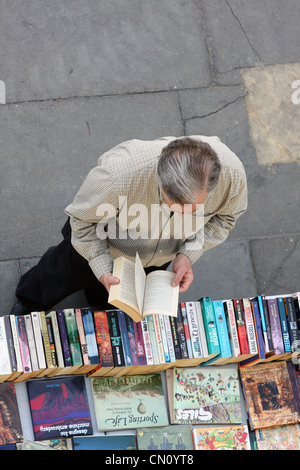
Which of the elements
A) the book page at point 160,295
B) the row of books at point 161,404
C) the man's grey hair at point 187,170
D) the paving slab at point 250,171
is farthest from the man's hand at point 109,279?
the paving slab at point 250,171

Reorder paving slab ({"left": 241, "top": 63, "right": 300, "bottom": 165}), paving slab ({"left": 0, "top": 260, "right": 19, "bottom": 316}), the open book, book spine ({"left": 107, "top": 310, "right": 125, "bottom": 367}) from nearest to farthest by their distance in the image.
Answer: the open book → book spine ({"left": 107, "top": 310, "right": 125, "bottom": 367}) → paving slab ({"left": 0, "top": 260, "right": 19, "bottom": 316}) → paving slab ({"left": 241, "top": 63, "right": 300, "bottom": 165})

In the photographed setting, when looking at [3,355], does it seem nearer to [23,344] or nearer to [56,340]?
[23,344]

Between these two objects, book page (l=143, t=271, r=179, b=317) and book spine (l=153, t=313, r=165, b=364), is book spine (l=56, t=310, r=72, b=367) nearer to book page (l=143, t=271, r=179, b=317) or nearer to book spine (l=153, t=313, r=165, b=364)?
book spine (l=153, t=313, r=165, b=364)

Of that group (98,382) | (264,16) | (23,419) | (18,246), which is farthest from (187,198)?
(264,16)

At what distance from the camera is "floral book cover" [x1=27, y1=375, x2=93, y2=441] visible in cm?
243

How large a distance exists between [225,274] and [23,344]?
1.49 meters

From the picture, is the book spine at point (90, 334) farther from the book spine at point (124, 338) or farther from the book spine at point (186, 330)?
the book spine at point (186, 330)

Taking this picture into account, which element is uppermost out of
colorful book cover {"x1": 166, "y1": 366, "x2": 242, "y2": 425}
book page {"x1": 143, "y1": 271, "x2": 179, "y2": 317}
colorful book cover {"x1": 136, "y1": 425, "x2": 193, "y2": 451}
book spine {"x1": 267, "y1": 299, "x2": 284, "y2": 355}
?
book page {"x1": 143, "y1": 271, "x2": 179, "y2": 317}

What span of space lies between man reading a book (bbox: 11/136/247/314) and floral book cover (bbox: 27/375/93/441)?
537mm

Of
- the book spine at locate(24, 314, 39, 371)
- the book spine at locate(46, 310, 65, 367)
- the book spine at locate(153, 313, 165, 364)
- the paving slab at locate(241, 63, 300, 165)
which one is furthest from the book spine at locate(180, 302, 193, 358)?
the paving slab at locate(241, 63, 300, 165)

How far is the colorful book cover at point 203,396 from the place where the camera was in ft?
8.34

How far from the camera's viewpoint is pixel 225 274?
3514 millimetres

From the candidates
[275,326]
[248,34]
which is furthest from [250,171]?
[275,326]
